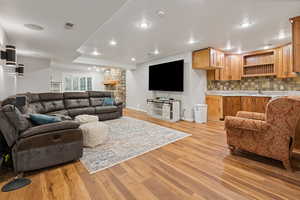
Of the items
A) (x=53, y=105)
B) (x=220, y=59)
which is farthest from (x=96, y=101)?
(x=220, y=59)

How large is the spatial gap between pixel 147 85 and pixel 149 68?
866 mm

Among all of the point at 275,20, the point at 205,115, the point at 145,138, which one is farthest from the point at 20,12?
the point at 205,115

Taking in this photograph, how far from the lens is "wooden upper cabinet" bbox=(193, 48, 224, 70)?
4348 mm

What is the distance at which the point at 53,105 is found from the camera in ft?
13.9

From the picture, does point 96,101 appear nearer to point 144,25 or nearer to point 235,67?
point 144,25

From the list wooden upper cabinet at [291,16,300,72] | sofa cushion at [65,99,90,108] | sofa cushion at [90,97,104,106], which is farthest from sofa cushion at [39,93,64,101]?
wooden upper cabinet at [291,16,300,72]

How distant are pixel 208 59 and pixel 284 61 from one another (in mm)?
2101

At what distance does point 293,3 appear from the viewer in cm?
204

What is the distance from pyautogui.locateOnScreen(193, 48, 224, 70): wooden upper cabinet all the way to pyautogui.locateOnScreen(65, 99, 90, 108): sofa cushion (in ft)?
13.2

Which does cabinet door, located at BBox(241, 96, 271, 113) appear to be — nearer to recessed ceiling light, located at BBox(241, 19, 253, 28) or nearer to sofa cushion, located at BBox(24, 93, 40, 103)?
recessed ceiling light, located at BBox(241, 19, 253, 28)

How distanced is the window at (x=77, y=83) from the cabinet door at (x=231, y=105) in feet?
27.5

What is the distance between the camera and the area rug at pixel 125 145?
222cm

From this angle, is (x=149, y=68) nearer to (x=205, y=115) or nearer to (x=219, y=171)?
(x=205, y=115)

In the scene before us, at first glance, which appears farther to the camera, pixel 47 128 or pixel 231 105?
pixel 231 105
